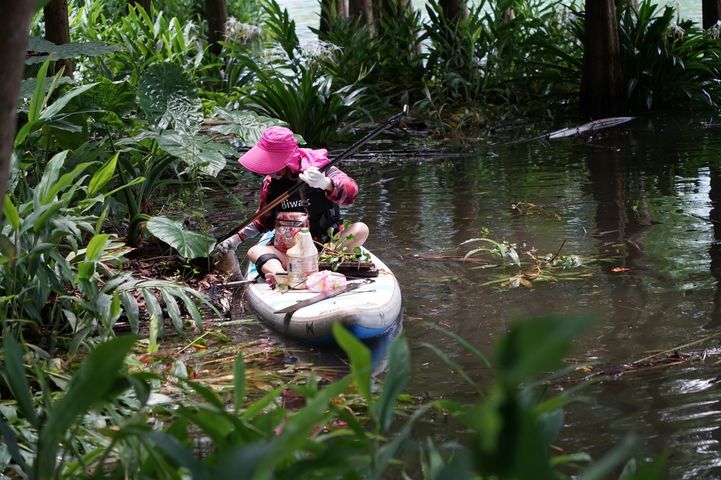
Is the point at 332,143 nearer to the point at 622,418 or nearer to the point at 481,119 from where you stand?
the point at 481,119

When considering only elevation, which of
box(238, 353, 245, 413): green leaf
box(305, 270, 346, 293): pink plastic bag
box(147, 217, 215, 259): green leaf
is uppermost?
box(238, 353, 245, 413): green leaf

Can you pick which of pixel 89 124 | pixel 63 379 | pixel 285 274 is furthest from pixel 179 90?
pixel 63 379

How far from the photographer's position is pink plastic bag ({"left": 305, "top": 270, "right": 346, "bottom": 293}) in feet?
18.5

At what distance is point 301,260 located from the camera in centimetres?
583

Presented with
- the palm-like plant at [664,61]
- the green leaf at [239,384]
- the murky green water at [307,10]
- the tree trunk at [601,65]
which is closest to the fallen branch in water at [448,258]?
the green leaf at [239,384]

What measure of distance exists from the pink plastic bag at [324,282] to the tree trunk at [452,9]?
9.47 meters

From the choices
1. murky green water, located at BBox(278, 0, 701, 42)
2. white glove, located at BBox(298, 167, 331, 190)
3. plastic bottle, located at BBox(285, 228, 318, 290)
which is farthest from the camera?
murky green water, located at BBox(278, 0, 701, 42)

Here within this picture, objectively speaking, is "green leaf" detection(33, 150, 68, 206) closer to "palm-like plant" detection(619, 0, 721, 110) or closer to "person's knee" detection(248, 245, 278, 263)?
"person's knee" detection(248, 245, 278, 263)

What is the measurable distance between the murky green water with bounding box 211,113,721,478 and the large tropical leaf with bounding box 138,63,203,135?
1.71 metres

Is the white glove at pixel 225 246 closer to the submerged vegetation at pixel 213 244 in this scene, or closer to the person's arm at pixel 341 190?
the submerged vegetation at pixel 213 244

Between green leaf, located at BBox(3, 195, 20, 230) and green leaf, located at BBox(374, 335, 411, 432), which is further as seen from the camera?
green leaf, located at BBox(3, 195, 20, 230)

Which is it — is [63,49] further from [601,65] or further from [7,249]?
[601,65]

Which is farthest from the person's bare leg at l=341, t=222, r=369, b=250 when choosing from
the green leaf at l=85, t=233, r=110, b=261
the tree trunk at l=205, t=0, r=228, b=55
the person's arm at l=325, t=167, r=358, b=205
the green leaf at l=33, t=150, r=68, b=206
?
the tree trunk at l=205, t=0, r=228, b=55

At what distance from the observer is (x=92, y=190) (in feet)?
16.7
